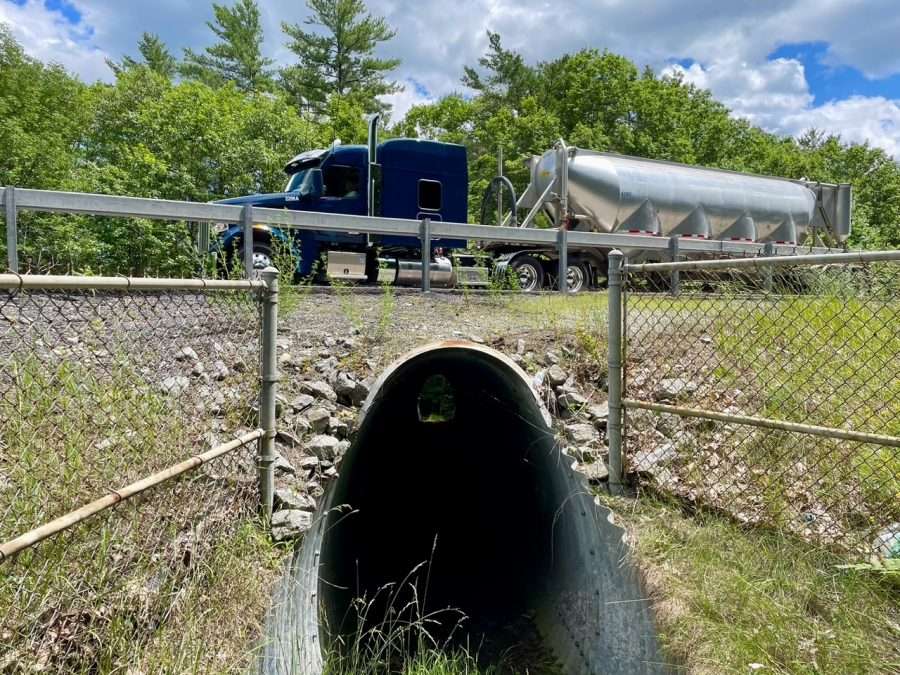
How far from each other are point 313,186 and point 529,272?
14.6 ft

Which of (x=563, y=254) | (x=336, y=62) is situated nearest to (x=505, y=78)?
(x=336, y=62)

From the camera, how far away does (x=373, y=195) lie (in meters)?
11.5

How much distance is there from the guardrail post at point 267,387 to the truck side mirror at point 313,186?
27.0 feet

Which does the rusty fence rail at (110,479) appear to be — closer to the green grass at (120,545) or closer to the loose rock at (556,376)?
the green grass at (120,545)

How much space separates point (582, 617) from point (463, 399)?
10.3 feet

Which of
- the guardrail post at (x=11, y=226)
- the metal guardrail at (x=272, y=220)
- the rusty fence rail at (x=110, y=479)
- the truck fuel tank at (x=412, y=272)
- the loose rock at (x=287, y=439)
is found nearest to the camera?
the rusty fence rail at (x=110, y=479)

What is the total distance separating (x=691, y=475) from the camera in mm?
4402

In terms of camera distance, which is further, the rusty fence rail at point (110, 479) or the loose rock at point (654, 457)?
the loose rock at point (654, 457)

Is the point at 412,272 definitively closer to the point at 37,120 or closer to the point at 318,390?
the point at 318,390

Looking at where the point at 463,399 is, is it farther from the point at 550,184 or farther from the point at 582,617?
the point at 550,184

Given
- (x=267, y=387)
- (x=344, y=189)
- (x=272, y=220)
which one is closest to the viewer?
(x=267, y=387)

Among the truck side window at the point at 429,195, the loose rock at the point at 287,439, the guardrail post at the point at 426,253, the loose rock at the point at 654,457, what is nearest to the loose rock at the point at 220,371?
the loose rock at the point at 287,439

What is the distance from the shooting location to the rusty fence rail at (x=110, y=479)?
242 cm

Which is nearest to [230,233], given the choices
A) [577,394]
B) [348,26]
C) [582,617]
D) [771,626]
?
[577,394]
